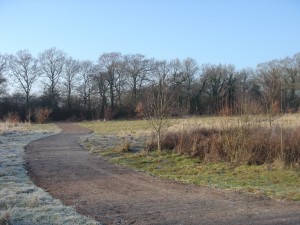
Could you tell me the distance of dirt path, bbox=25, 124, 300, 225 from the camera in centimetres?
684

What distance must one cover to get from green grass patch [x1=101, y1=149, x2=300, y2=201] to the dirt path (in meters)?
0.60

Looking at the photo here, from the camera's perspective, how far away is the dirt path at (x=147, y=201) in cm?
684

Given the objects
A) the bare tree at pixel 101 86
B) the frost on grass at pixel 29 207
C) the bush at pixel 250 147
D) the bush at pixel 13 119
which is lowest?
the frost on grass at pixel 29 207

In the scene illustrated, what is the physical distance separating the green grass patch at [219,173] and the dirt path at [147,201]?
1.98 feet

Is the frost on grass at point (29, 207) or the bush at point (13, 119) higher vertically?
the bush at point (13, 119)

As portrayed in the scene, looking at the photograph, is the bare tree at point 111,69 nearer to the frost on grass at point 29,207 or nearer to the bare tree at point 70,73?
the bare tree at point 70,73

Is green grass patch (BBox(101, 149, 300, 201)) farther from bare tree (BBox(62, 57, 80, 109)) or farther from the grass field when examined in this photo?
bare tree (BBox(62, 57, 80, 109))

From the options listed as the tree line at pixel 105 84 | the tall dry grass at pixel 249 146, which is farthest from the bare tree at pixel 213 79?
the tall dry grass at pixel 249 146

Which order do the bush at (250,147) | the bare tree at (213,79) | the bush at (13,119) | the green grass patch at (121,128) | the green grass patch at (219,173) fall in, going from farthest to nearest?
1. the bare tree at (213,79)
2. the bush at (13,119)
3. the green grass patch at (121,128)
4. the bush at (250,147)
5. the green grass patch at (219,173)

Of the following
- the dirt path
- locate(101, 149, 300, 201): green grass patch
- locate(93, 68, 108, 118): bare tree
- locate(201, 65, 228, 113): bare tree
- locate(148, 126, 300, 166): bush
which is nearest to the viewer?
the dirt path

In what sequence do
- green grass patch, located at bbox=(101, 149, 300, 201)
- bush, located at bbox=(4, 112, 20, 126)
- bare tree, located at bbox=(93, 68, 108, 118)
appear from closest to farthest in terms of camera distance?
green grass patch, located at bbox=(101, 149, 300, 201) < bush, located at bbox=(4, 112, 20, 126) < bare tree, located at bbox=(93, 68, 108, 118)

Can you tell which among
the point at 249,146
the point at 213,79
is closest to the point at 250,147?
the point at 249,146

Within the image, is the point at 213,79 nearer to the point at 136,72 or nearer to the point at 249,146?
the point at 136,72

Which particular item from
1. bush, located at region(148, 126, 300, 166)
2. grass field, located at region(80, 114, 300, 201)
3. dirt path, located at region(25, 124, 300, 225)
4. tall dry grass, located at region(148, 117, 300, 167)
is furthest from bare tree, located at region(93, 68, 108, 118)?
dirt path, located at region(25, 124, 300, 225)
